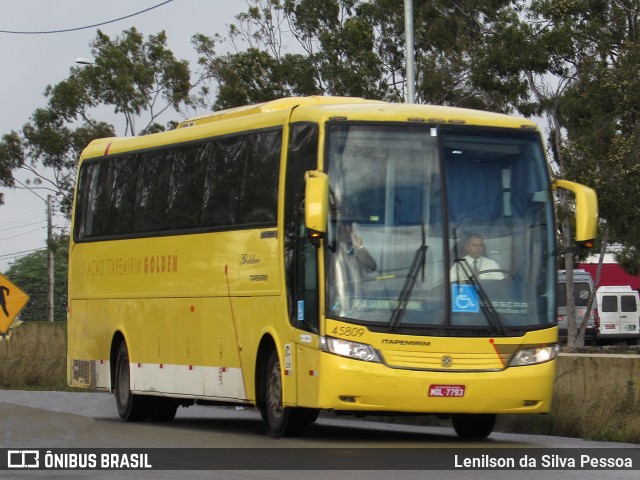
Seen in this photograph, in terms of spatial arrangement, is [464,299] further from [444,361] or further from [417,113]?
[417,113]

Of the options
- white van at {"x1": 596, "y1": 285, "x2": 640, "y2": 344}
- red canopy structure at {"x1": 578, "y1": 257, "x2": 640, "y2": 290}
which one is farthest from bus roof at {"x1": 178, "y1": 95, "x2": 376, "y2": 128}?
red canopy structure at {"x1": 578, "y1": 257, "x2": 640, "y2": 290}

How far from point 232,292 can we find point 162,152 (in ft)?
10.2

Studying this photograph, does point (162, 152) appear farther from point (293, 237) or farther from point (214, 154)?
point (293, 237)

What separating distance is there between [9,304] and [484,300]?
62.3 feet

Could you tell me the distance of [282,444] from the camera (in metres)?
15.1

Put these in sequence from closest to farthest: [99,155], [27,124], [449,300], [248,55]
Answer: [449,300] < [99,155] < [248,55] < [27,124]

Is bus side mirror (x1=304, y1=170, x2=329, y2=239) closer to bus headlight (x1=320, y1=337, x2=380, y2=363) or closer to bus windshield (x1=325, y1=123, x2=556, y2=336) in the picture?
bus windshield (x1=325, y1=123, x2=556, y2=336)

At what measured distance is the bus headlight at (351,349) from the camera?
14.6 metres

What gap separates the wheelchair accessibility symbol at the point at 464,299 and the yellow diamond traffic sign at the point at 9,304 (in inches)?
732

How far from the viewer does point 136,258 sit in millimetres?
20078

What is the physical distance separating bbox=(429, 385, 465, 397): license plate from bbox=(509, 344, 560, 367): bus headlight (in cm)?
64

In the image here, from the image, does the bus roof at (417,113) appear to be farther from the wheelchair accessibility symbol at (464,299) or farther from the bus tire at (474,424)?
the bus tire at (474,424)

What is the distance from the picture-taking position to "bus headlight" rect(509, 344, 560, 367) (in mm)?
15055

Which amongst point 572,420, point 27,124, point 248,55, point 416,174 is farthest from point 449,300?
point 27,124
